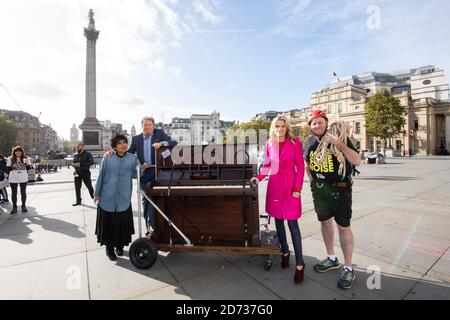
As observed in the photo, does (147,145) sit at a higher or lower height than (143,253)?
higher

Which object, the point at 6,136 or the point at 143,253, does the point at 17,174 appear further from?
the point at 6,136

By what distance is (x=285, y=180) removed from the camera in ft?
10.4

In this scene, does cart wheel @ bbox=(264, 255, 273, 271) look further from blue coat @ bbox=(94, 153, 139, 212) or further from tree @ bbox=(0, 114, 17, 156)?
tree @ bbox=(0, 114, 17, 156)

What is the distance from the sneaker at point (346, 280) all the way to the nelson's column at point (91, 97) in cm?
4183

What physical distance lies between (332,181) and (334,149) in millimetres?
396

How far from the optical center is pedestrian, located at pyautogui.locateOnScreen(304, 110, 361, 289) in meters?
3.00

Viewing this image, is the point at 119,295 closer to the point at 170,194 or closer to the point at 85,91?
the point at 170,194

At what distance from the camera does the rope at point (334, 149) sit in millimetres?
3058

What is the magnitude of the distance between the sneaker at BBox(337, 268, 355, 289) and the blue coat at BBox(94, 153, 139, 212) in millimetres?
3020

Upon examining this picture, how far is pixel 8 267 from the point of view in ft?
11.4

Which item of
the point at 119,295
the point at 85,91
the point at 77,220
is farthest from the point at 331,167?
the point at 85,91

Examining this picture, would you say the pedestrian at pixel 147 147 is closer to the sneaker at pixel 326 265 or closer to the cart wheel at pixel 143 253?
the cart wheel at pixel 143 253

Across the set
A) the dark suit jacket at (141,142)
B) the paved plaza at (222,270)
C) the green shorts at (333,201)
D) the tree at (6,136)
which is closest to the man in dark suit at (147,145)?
the dark suit jacket at (141,142)

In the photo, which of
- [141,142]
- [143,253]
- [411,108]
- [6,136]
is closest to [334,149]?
[143,253]
